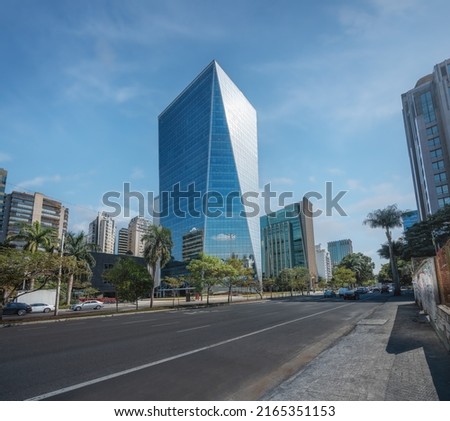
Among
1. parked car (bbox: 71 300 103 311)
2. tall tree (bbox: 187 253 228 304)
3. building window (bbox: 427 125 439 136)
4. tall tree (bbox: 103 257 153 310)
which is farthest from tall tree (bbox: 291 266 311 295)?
tall tree (bbox: 103 257 153 310)

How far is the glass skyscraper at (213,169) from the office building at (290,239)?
193 feet

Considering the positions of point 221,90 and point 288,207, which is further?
point 288,207

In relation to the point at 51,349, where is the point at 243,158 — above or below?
above

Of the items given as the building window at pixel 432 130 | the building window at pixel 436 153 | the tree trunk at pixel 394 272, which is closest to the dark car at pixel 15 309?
the tree trunk at pixel 394 272

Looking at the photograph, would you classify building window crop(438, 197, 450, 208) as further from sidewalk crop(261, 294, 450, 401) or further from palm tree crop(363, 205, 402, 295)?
sidewalk crop(261, 294, 450, 401)

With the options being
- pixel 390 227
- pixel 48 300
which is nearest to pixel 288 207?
pixel 390 227

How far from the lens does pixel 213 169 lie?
96312 mm

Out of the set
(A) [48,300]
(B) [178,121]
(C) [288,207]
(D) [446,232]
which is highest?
(B) [178,121]

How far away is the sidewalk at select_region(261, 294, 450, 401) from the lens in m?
4.90

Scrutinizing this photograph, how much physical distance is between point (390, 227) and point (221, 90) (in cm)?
7413

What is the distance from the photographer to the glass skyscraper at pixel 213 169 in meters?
96.7

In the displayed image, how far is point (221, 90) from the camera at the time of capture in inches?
4094
